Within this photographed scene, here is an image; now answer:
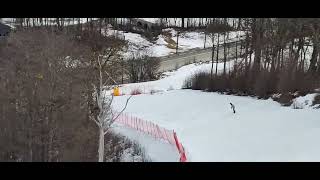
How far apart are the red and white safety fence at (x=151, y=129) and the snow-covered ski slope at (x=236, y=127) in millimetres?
407

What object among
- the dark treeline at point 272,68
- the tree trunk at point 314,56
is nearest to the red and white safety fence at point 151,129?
the dark treeline at point 272,68

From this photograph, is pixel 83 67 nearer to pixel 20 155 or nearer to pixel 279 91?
pixel 20 155

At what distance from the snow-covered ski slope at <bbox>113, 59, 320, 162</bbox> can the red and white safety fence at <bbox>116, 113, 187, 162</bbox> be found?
1.33 ft

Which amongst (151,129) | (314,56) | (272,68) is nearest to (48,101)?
→ (151,129)

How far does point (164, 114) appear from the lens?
28203 mm

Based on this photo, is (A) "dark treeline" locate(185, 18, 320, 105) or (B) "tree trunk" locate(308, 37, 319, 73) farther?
(B) "tree trunk" locate(308, 37, 319, 73)

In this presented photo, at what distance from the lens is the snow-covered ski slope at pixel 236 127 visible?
1620 centimetres

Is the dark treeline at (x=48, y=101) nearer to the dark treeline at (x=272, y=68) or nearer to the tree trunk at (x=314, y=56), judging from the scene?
the dark treeline at (x=272, y=68)

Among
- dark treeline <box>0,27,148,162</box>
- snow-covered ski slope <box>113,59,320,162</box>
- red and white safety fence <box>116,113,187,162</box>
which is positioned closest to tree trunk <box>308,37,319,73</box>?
snow-covered ski slope <box>113,59,320,162</box>

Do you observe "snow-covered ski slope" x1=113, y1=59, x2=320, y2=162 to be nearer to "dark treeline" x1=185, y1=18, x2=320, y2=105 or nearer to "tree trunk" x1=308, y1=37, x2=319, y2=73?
"dark treeline" x1=185, y1=18, x2=320, y2=105

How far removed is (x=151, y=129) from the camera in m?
24.6

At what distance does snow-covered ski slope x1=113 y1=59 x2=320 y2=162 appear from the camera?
16203mm
